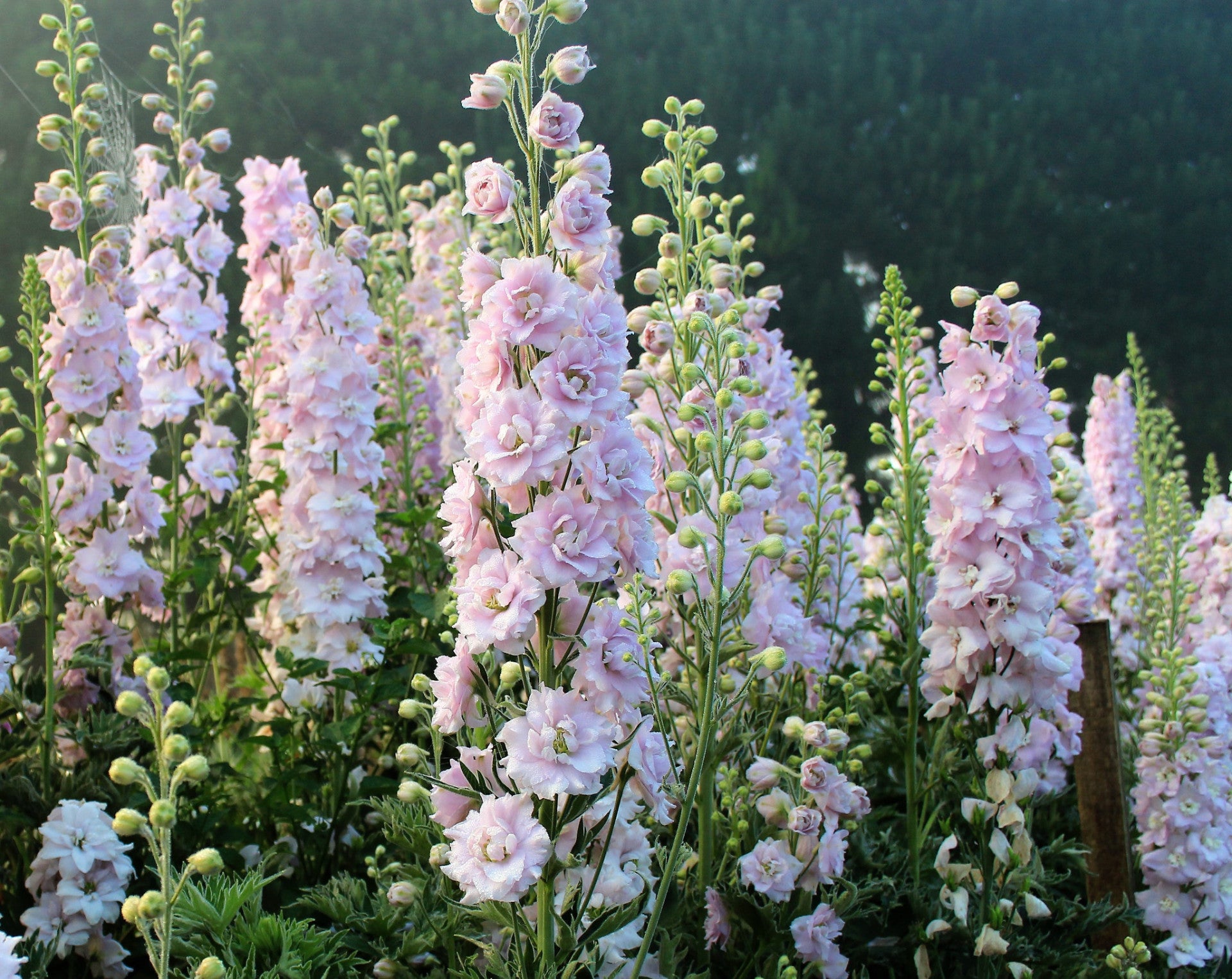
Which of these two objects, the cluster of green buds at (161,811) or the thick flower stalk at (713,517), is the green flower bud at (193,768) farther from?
the thick flower stalk at (713,517)

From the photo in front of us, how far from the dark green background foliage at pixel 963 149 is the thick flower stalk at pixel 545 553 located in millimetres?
5527

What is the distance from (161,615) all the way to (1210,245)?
27.7ft

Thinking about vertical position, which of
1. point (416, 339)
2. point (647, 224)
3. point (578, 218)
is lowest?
point (578, 218)

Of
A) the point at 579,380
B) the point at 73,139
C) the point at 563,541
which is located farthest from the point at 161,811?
the point at 73,139

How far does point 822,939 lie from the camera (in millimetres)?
1842

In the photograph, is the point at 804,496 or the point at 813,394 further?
the point at 813,394

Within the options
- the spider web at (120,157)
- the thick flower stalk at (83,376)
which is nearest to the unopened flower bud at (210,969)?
the thick flower stalk at (83,376)

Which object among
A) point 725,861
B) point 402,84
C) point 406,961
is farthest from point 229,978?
point 402,84

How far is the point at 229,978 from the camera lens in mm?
1356

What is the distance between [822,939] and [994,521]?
79cm

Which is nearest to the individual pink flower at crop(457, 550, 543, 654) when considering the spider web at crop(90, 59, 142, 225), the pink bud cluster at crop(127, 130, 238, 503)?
the pink bud cluster at crop(127, 130, 238, 503)

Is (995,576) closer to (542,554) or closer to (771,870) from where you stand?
(771,870)

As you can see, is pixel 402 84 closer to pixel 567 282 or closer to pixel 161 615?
pixel 161 615

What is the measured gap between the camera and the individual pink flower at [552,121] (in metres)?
1.36
